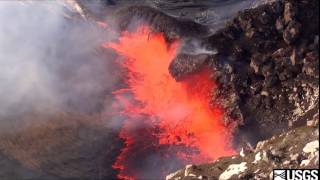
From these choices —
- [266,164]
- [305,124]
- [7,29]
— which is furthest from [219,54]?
[7,29]

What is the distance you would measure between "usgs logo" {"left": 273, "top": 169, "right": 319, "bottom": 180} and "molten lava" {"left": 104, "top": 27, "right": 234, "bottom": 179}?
1493cm

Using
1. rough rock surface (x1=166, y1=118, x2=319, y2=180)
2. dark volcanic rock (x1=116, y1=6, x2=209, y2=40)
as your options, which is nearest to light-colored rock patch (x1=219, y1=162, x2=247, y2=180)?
rough rock surface (x1=166, y1=118, x2=319, y2=180)

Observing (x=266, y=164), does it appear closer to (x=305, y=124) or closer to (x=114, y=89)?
(x=305, y=124)

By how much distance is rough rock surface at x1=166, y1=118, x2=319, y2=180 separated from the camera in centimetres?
3934

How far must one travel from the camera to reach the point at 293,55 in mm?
52594

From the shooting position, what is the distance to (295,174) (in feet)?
126

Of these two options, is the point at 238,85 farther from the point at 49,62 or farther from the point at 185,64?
the point at 49,62

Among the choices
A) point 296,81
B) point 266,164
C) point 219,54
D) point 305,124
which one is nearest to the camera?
point 266,164

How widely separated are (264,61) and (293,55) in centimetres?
293

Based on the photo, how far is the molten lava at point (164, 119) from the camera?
5575 centimetres

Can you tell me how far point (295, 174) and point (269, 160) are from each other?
9.82ft


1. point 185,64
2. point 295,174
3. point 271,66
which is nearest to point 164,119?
point 185,64

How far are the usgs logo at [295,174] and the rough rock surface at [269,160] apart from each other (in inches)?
16.6

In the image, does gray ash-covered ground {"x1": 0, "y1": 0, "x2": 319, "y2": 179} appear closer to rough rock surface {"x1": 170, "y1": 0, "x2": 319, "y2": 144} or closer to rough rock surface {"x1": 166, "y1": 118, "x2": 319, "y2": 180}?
rough rock surface {"x1": 170, "y1": 0, "x2": 319, "y2": 144}
